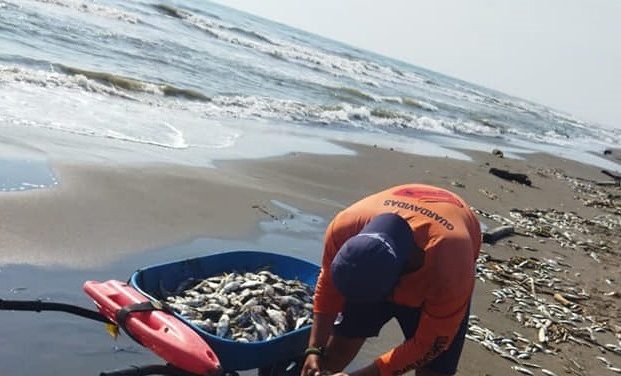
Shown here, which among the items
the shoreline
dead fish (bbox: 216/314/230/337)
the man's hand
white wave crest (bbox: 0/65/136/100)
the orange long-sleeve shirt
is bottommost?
the shoreline

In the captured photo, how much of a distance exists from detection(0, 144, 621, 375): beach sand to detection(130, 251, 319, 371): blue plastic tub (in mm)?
1052

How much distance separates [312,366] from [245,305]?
2.88 feet

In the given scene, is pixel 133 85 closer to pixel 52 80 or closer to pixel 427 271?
pixel 52 80

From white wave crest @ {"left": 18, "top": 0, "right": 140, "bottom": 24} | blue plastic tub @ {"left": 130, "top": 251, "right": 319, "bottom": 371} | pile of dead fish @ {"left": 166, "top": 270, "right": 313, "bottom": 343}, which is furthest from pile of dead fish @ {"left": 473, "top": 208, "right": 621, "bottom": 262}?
white wave crest @ {"left": 18, "top": 0, "right": 140, "bottom": 24}

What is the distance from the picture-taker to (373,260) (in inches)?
126

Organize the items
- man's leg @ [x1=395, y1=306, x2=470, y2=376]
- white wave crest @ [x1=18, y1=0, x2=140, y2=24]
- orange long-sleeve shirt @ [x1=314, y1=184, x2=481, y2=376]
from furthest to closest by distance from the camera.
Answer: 1. white wave crest @ [x1=18, y1=0, x2=140, y2=24]
2. man's leg @ [x1=395, y1=306, x2=470, y2=376]
3. orange long-sleeve shirt @ [x1=314, y1=184, x2=481, y2=376]

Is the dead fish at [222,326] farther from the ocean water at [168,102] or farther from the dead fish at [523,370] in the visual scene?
the ocean water at [168,102]

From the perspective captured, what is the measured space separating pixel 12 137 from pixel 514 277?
751 cm

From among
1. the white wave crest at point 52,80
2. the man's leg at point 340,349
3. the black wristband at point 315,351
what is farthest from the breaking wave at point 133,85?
the black wristband at point 315,351

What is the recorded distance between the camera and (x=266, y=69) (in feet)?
94.1

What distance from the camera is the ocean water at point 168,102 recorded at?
10.9 meters

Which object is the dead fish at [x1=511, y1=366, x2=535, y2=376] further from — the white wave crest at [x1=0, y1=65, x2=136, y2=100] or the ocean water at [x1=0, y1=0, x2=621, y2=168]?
the white wave crest at [x1=0, y1=65, x2=136, y2=100]

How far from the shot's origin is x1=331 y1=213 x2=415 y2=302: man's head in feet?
10.5

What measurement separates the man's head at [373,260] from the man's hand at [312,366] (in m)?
0.74
